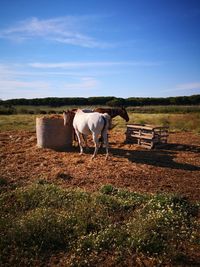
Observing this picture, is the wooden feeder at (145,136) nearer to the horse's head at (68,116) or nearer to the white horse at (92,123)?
the white horse at (92,123)

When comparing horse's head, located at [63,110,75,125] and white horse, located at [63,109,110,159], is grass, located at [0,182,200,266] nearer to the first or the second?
white horse, located at [63,109,110,159]

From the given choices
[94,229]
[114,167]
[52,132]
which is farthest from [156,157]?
[94,229]

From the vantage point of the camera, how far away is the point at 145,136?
14.0 m

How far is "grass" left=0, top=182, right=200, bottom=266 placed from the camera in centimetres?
463

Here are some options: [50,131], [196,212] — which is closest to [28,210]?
[196,212]

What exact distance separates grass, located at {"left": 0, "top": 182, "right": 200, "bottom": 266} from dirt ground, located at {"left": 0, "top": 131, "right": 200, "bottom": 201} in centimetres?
126

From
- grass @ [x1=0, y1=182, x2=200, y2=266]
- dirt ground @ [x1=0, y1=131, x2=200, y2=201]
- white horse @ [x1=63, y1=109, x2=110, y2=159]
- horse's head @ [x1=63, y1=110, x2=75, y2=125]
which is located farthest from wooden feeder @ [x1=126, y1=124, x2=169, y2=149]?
grass @ [x1=0, y1=182, x2=200, y2=266]

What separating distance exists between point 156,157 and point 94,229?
6980mm

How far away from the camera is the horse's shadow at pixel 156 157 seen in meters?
10.5

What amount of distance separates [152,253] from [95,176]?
4.42 meters

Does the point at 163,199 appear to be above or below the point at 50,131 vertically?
below

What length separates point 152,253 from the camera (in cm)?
474

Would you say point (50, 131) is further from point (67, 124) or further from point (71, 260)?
point (71, 260)

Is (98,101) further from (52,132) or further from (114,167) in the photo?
(114,167)
